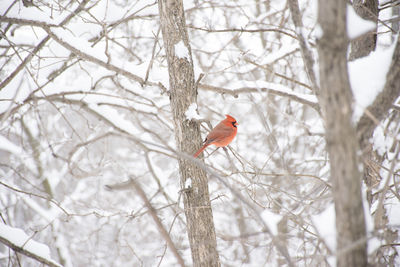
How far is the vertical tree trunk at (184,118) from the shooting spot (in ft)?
8.14

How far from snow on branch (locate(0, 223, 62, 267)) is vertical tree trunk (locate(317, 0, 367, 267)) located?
2.38 m

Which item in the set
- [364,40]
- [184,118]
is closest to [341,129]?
[184,118]

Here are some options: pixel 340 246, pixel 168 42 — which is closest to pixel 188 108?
pixel 168 42

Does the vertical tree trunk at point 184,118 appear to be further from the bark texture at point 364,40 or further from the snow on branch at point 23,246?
the bark texture at point 364,40

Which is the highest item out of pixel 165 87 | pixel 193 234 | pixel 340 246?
pixel 165 87

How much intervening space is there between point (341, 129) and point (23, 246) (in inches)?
104

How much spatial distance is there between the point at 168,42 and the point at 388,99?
5.40 feet

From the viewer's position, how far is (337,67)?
1234 mm

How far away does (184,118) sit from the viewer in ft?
8.27

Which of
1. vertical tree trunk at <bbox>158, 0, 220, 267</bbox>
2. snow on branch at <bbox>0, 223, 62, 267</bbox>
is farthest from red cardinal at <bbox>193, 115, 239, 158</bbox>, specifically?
snow on branch at <bbox>0, 223, 62, 267</bbox>

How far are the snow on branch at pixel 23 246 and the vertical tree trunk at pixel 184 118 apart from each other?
125 cm

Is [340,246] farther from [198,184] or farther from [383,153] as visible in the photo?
[383,153]

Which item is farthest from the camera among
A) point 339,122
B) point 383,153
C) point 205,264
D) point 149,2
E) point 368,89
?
point 149,2

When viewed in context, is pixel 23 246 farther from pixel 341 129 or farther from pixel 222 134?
pixel 341 129
